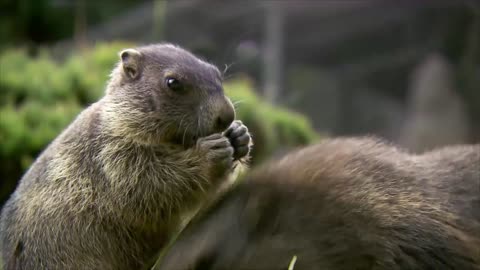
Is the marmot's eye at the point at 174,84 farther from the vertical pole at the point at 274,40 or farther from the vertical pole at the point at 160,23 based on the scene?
the vertical pole at the point at 274,40

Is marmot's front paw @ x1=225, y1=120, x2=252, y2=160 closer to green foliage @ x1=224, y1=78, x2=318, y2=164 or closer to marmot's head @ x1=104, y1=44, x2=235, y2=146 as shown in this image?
marmot's head @ x1=104, y1=44, x2=235, y2=146

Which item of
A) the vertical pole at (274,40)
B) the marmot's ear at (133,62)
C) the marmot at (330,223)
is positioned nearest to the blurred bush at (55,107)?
the vertical pole at (274,40)

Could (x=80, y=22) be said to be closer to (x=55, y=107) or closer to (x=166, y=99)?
(x=55, y=107)

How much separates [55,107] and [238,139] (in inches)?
263

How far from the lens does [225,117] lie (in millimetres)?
3561

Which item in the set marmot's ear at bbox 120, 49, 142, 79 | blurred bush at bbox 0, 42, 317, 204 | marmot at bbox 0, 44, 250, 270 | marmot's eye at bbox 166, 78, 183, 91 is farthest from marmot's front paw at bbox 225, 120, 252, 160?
blurred bush at bbox 0, 42, 317, 204

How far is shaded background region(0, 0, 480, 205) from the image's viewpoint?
32.0 ft

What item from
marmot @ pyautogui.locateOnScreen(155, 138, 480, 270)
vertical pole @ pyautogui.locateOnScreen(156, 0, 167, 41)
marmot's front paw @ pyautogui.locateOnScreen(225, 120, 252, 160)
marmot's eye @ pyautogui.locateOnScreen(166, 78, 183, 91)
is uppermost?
vertical pole @ pyautogui.locateOnScreen(156, 0, 167, 41)

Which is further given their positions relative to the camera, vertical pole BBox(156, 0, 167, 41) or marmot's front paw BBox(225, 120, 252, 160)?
vertical pole BBox(156, 0, 167, 41)

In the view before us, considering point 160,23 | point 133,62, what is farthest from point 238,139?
point 160,23

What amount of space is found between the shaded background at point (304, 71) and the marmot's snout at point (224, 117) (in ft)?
17.9

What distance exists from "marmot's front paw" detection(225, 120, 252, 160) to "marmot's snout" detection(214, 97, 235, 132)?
40mm

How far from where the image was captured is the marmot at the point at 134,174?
11.8 ft

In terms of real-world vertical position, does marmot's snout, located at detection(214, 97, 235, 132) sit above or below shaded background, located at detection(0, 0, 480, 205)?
below
